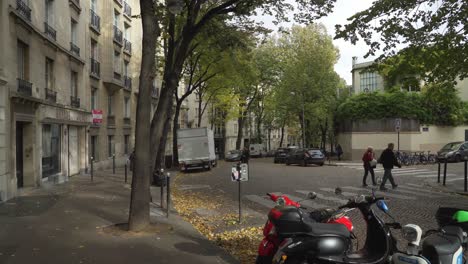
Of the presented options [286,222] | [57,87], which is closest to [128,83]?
[57,87]

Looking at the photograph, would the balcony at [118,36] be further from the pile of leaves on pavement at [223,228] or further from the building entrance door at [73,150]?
the pile of leaves on pavement at [223,228]

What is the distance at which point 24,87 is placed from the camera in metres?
14.5

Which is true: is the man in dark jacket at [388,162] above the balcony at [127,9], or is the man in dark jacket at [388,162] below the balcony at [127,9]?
below

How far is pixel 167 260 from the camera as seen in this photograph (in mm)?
6426

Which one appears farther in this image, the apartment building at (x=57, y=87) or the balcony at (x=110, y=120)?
the balcony at (x=110, y=120)

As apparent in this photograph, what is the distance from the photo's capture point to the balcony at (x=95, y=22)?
974 inches

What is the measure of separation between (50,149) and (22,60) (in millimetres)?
4480

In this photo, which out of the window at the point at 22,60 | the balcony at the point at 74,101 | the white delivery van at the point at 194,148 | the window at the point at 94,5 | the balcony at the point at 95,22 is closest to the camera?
the window at the point at 22,60

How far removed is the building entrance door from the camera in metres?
20.9

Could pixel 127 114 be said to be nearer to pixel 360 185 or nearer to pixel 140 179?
pixel 360 185

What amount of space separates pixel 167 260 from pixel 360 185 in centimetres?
1198

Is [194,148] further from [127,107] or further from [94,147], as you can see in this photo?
[127,107]

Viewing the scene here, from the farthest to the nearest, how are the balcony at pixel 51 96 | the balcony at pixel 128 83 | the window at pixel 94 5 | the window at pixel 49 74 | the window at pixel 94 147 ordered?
the balcony at pixel 128 83, the window at pixel 94 147, the window at pixel 94 5, the window at pixel 49 74, the balcony at pixel 51 96

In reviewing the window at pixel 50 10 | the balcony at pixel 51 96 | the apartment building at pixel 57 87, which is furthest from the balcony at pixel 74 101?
the window at pixel 50 10
